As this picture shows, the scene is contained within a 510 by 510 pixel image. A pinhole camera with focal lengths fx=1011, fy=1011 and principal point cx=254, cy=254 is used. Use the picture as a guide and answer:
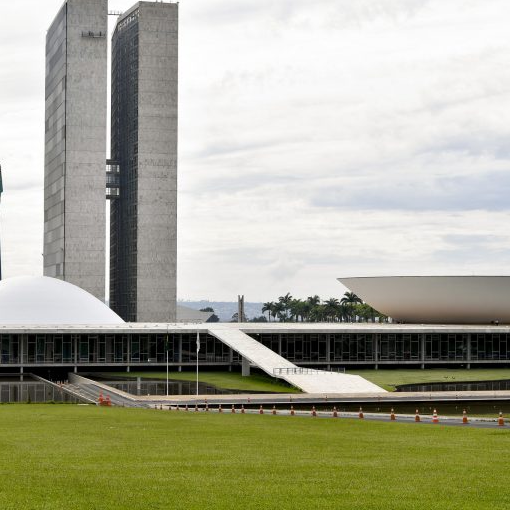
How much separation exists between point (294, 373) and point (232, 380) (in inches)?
215

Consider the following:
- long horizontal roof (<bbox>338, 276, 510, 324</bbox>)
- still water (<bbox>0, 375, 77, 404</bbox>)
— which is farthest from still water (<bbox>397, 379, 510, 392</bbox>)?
still water (<bbox>0, 375, 77, 404</bbox>)

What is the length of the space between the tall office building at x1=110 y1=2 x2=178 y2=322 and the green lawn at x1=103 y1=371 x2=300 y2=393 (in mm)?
73142

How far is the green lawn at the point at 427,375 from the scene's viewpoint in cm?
7300

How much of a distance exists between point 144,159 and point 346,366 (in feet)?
247

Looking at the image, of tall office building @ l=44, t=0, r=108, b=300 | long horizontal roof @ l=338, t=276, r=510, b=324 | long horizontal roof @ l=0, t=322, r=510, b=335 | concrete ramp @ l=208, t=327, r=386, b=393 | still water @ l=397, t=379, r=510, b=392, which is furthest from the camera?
tall office building @ l=44, t=0, r=108, b=300

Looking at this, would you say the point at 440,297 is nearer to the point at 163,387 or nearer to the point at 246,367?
the point at 246,367

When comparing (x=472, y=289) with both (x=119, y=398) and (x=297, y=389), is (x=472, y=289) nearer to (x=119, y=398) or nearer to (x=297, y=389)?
(x=297, y=389)

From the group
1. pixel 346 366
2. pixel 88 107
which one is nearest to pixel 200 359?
pixel 346 366

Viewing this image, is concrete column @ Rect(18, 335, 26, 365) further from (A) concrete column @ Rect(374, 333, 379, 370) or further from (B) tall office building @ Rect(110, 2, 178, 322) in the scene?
(B) tall office building @ Rect(110, 2, 178, 322)

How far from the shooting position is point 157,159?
158500 millimetres

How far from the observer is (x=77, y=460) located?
21656 mm

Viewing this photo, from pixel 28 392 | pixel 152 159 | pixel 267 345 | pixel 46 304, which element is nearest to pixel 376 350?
pixel 267 345

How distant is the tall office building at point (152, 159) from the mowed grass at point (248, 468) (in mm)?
124286

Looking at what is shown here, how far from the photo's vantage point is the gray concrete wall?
156750 millimetres
